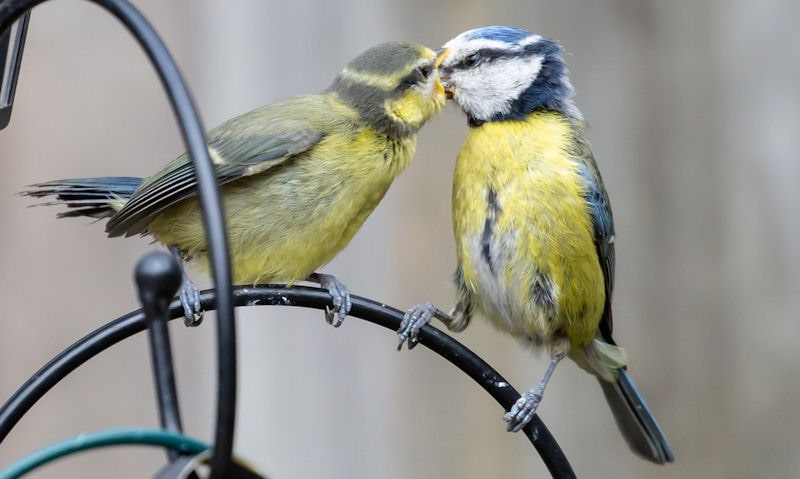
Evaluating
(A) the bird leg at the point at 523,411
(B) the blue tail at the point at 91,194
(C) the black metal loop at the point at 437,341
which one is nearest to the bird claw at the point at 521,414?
(A) the bird leg at the point at 523,411

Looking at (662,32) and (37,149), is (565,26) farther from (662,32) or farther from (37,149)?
(37,149)

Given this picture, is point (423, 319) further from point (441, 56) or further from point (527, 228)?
point (441, 56)

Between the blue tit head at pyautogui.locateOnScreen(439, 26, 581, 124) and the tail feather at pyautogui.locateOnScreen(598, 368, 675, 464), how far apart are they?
56 cm

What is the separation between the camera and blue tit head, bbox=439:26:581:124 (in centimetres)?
168

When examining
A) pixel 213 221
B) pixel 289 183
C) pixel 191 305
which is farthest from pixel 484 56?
pixel 213 221

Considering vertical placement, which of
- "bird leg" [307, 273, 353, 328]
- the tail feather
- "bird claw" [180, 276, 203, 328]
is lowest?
the tail feather

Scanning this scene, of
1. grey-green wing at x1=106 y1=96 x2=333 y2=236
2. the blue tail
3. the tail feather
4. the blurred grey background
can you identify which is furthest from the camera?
the blurred grey background

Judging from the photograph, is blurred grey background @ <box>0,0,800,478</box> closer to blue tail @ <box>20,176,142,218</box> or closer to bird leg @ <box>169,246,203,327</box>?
blue tail @ <box>20,176,142,218</box>

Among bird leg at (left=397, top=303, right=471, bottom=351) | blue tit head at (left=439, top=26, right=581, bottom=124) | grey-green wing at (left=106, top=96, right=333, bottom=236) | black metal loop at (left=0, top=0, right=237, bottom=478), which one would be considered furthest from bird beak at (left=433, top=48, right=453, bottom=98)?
black metal loop at (left=0, top=0, right=237, bottom=478)

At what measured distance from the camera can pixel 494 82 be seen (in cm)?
169

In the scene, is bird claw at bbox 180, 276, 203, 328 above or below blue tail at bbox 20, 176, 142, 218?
below

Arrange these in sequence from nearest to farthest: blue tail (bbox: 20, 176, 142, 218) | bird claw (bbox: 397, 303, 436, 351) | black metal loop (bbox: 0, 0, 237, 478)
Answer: black metal loop (bbox: 0, 0, 237, 478) → bird claw (bbox: 397, 303, 436, 351) → blue tail (bbox: 20, 176, 142, 218)

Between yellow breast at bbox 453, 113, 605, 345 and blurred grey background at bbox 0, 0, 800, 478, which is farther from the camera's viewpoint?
blurred grey background at bbox 0, 0, 800, 478

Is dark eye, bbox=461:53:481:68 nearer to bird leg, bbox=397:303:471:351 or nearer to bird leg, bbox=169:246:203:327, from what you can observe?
bird leg, bbox=397:303:471:351
